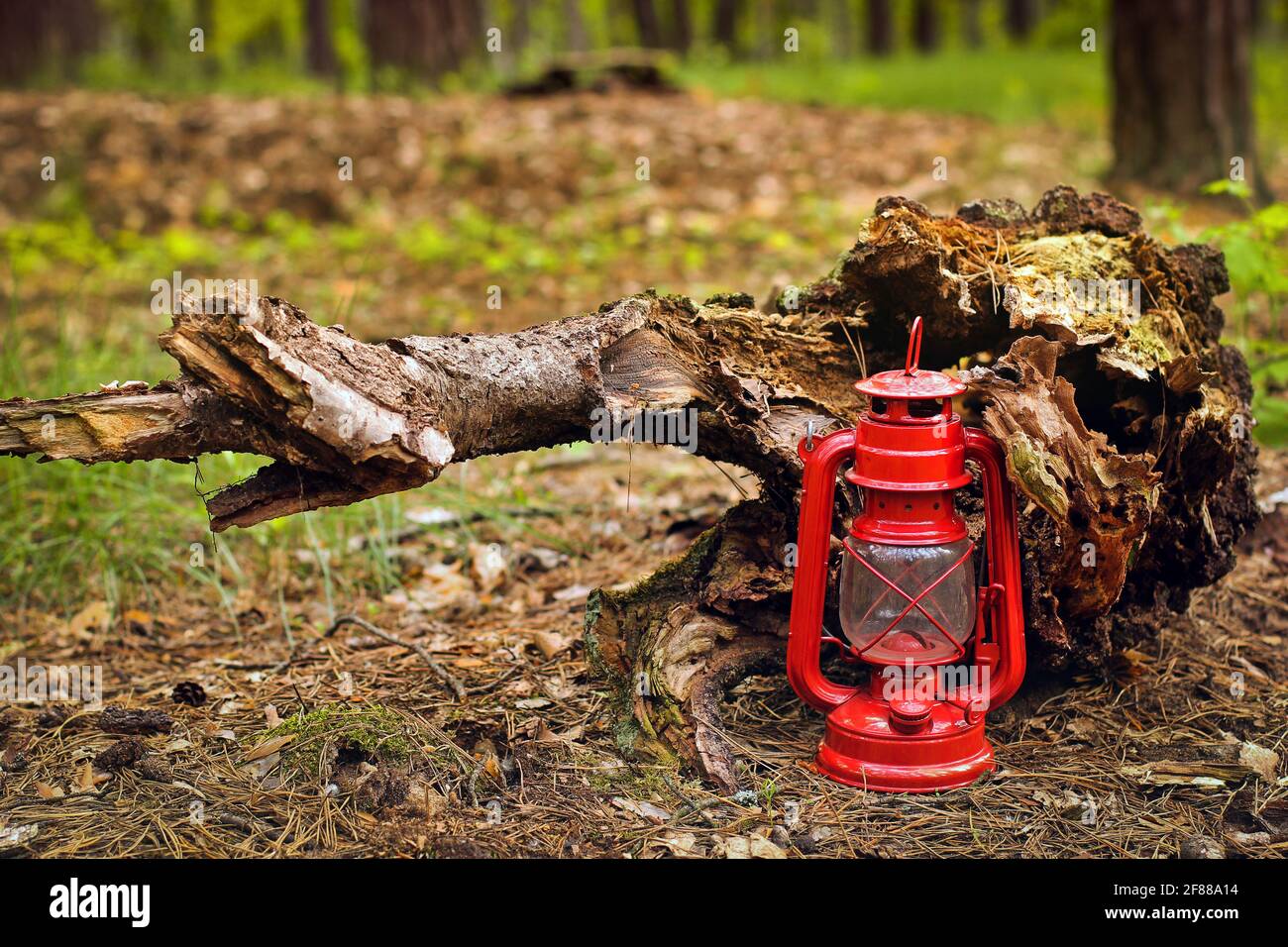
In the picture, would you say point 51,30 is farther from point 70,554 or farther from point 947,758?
point 947,758

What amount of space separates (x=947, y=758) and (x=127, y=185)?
302 inches

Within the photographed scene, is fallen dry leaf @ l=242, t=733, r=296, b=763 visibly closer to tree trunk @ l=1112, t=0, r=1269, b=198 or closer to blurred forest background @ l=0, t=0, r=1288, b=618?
blurred forest background @ l=0, t=0, r=1288, b=618

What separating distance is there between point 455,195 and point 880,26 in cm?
1641

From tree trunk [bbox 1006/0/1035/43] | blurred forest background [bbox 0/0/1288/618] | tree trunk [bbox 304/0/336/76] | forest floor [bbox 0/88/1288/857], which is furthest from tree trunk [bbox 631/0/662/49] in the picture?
forest floor [bbox 0/88/1288/857]

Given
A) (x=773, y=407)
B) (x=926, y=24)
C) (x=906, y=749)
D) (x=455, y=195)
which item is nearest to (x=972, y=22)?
(x=926, y=24)

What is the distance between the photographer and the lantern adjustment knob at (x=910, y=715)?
262 cm

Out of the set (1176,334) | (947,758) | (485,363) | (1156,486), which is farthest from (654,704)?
(1176,334)

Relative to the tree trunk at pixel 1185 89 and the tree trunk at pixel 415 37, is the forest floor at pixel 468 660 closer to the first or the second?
the tree trunk at pixel 1185 89

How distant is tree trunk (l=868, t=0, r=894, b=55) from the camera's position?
2211 cm

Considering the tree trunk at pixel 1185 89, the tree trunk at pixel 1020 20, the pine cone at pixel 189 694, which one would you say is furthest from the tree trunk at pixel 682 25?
the pine cone at pixel 189 694

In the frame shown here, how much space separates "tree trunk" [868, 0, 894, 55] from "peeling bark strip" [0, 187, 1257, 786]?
66.9 feet

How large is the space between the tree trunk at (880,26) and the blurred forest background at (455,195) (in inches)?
424

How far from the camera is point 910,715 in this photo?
2.61 metres

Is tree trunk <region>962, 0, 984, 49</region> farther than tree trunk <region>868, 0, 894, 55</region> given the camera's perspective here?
Yes
